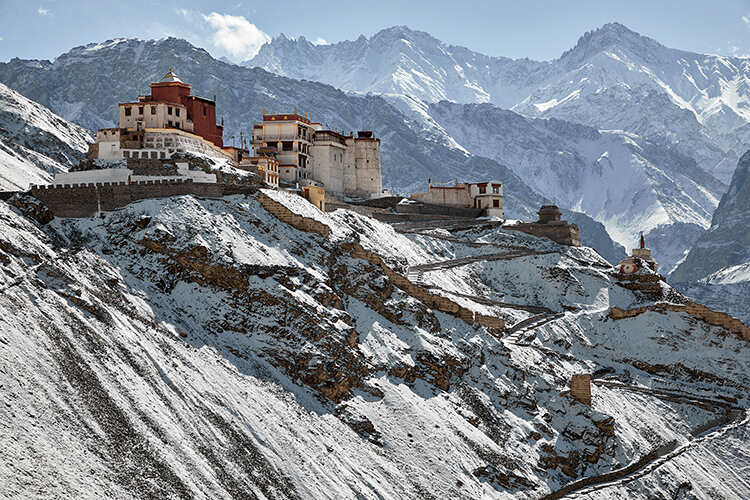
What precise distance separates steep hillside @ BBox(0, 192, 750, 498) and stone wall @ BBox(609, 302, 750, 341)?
1071 millimetres

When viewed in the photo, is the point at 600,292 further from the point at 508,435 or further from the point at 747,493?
the point at 508,435

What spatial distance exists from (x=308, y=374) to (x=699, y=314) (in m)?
49.8

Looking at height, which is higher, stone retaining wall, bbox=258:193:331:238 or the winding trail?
stone retaining wall, bbox=258:193:331:238

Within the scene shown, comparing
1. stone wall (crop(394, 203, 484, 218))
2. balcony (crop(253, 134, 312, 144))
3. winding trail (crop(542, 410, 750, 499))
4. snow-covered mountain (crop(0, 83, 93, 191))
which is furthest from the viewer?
snow-covered mountain (crop(0, 83, 93, 191))

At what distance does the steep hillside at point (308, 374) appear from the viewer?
50.1 metres

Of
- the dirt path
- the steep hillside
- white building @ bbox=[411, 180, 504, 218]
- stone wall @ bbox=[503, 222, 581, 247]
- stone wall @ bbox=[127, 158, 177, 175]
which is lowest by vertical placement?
the steep hillside

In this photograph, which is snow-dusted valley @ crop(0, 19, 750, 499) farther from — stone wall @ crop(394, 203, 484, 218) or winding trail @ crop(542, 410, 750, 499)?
stone wall @ crop(394, 203, 484, 218)

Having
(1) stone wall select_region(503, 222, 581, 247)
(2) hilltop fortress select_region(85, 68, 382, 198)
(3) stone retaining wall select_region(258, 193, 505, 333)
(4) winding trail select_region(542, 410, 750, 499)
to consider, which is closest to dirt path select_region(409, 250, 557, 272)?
(1) stone wall select_region(503, 222, 581, 247)

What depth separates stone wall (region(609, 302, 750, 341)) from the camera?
95812 millimetres

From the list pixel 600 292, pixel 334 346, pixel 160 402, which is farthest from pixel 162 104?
pixel 600 292

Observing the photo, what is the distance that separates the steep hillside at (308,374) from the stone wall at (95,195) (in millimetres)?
1653

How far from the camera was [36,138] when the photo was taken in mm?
140375

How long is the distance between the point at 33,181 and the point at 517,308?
163 ft

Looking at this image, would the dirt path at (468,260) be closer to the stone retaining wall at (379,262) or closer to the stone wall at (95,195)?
the stone retaining wall at (379,262)
